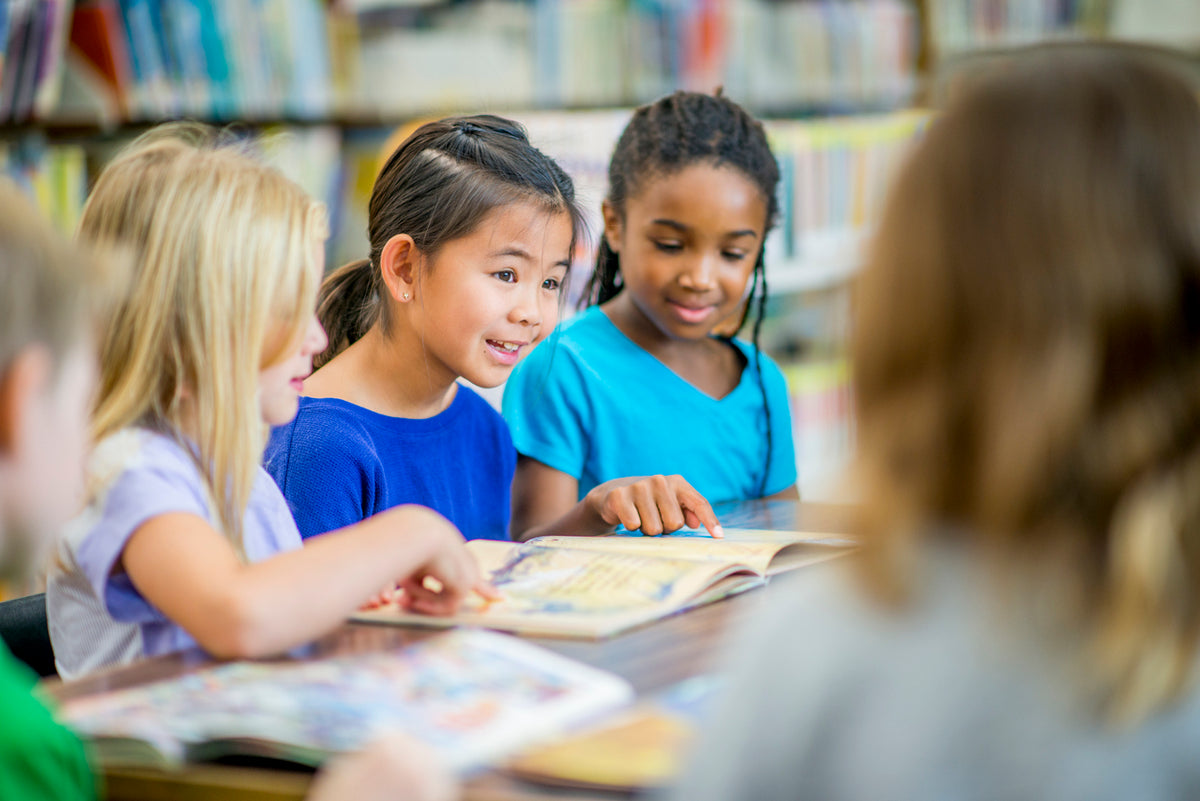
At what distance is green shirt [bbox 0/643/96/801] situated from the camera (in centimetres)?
57

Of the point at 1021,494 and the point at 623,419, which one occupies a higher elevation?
the point at 1021,494

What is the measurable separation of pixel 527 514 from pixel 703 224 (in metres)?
0.46

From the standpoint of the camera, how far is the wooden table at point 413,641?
1.92 feet

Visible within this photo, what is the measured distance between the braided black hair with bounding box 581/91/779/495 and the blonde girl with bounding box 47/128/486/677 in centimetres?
76

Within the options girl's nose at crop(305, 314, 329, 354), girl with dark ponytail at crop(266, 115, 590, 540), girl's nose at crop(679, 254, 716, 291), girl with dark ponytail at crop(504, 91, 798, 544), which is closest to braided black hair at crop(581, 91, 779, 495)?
girl with dark ponytail at crop(504, 91, 798, 544)

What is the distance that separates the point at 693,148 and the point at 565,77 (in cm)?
109

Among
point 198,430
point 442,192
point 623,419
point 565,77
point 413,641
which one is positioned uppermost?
point 565,77

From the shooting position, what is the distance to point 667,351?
172cm

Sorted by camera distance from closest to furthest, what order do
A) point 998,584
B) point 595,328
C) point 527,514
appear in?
point 998,584, point 527,514, point 595,328

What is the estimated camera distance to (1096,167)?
19.0 inches

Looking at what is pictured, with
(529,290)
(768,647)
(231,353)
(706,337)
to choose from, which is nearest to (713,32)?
(706,337)

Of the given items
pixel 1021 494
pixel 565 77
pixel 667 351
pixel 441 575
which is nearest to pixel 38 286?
pixel 441 575

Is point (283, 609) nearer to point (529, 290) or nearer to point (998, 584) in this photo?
point (998, 584)

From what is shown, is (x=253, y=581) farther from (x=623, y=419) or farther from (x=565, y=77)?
(x=565, y=77)
